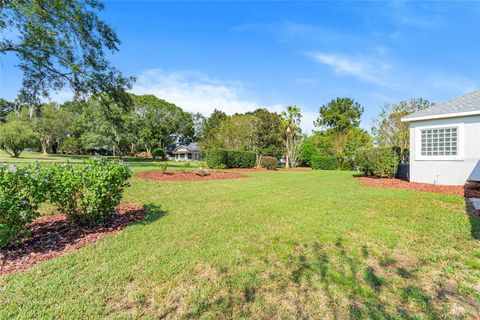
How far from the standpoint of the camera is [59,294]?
270 cm

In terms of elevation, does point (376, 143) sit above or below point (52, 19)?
below

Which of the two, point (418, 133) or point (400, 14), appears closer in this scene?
point (400, 14)

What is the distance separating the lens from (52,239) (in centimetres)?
427

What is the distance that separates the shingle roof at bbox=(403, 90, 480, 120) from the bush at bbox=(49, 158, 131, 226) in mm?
12219

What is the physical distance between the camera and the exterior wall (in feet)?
31.0

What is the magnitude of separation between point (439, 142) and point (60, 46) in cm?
2048

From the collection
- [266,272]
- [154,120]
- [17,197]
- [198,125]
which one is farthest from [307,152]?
[198,125]

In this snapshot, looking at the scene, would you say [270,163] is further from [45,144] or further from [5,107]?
[5,107]

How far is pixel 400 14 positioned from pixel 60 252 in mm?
12486

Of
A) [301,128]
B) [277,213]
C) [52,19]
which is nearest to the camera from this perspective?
[277,213]

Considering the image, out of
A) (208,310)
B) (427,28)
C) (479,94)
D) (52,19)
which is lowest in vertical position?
(208,310)

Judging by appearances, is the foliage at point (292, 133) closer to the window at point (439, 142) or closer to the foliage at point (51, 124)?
the window at point (439, 142)

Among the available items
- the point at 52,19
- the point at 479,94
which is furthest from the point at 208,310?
the point at 52,19

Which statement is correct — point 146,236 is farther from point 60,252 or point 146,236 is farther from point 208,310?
point 208,310
